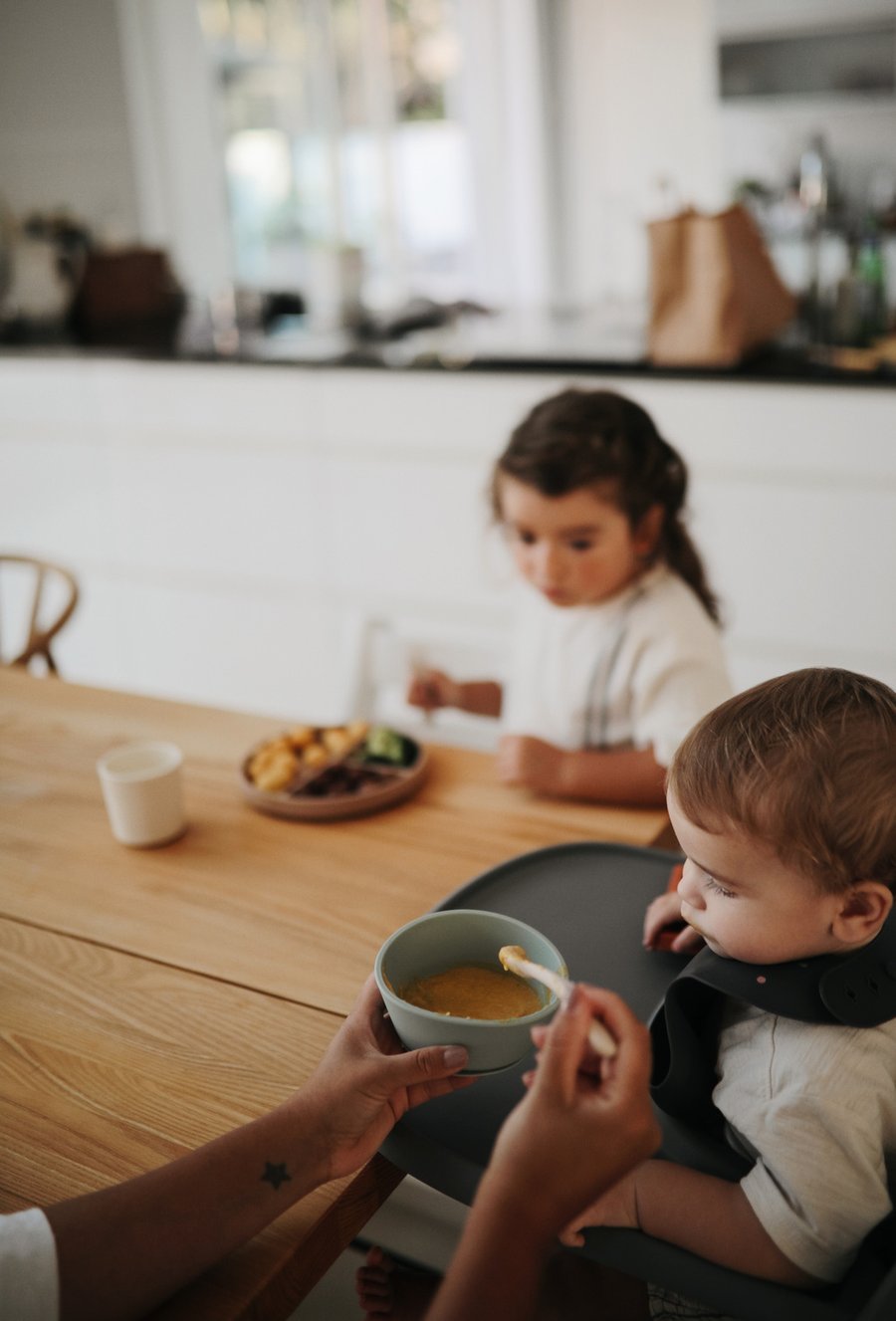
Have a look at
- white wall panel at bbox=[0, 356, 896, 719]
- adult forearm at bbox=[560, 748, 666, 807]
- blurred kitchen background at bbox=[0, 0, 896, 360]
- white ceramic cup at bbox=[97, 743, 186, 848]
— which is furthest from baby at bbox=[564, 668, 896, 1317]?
blurred kitchen background at bbox=[0, 0, 896, 360]

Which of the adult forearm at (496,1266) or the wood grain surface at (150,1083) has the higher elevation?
the adult forearm at (496,1266)

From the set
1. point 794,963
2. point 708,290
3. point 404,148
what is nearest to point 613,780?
point 794,963

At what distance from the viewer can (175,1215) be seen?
73 centimetres

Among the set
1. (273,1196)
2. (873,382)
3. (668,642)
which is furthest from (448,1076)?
(873,382)

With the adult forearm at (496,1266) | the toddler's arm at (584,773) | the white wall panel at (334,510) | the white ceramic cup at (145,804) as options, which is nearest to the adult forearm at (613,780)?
the toddler's arm at (584,773)

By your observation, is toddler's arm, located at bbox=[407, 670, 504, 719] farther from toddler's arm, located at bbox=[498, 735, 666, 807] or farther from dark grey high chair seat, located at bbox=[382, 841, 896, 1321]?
dark grey high chair seat, located at bbox=[382, 841, 896, 1321]

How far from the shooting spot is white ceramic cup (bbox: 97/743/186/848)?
1173 millimetres

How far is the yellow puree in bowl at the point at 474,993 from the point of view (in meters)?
0.83

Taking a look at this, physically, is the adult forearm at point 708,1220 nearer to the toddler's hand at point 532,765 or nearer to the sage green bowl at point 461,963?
the sage green bowl at point 461,963

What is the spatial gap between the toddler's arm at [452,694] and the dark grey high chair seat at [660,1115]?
440 millimetres

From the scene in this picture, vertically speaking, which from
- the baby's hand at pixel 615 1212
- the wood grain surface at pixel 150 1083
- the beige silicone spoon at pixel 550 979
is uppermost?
the beige silicone spoon at pixel 550 979

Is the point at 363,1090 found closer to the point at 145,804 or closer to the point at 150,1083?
the point at 150,1083

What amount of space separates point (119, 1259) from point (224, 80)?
4.46 metres

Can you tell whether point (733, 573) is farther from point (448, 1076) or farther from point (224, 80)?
point (224, 80)
